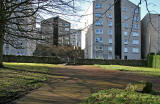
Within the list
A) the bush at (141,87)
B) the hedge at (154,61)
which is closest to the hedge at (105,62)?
the hedge at (154,61)

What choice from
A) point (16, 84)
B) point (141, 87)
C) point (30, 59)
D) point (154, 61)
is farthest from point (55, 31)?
point (154, 61)

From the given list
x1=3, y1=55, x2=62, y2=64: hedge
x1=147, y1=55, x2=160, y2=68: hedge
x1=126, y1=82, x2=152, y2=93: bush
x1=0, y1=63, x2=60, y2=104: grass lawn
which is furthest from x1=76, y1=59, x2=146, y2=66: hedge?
x1=126, y1=82, x2=152, y2=93: bush

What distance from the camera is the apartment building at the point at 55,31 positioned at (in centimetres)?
613

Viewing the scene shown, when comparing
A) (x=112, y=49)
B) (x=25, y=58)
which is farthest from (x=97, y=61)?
(x=25, y=58)

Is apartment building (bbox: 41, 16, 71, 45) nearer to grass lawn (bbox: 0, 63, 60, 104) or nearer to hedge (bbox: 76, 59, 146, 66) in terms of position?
grass lawn (bbox: 0, 63, 60, 104)

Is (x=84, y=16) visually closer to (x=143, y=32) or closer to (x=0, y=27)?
(x=0, y=27)

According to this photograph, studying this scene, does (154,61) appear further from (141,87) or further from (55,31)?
(55,31)

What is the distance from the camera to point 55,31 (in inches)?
268

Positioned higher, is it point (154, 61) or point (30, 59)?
point (30, 59)

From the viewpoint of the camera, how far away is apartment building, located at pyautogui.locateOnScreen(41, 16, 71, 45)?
6.13 metres

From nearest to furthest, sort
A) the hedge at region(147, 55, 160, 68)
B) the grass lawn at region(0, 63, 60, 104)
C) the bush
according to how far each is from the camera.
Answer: the grass lawn at region(0, 63, 60, 104) < the bush < the hedge at region(147, 55, 160, 68)

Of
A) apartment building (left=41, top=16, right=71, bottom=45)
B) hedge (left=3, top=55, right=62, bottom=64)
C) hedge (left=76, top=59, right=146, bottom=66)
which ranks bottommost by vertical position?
hedge (left=76, top=59, right=146, bottom=66)

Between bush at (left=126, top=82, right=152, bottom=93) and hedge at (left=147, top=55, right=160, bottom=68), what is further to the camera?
hedge at (left=147, top=55, right=160, bottom=68)

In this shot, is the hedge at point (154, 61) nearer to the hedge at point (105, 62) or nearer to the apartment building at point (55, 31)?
the hedge at point (105, 62)
